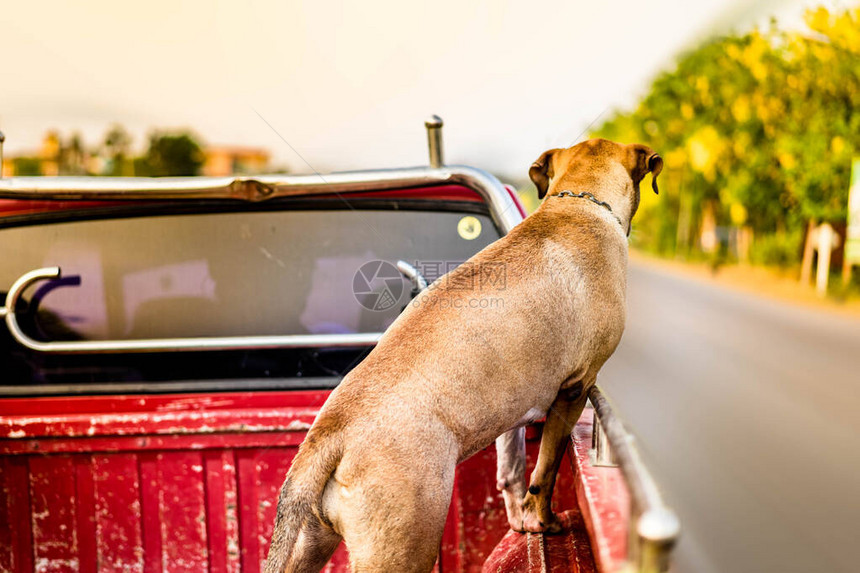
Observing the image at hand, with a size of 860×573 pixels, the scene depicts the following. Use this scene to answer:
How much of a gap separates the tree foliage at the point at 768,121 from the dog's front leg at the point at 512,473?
16677 mm

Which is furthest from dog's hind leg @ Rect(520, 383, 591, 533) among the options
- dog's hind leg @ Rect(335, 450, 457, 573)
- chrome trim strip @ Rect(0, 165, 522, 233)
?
chrome trim strip @ Rect(0, 165, 522, 233)

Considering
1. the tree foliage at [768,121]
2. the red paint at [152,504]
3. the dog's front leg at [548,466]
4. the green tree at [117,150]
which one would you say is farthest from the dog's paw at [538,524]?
the green tree at [117,150]

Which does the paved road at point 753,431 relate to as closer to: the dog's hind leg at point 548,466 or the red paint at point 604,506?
the red paint at point 604,506

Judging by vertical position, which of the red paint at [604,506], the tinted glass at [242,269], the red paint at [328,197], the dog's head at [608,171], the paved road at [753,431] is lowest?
the paved road at [753,431]

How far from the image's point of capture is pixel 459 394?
2.18 meters

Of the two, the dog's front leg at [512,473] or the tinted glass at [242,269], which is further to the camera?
the tinted glass at [242,269]

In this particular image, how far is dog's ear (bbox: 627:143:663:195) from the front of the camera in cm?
337

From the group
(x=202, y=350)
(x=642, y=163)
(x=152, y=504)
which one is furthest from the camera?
(x=642, y=163)

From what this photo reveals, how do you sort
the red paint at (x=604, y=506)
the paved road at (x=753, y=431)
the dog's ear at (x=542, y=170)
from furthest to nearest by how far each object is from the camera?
1. the paved road at (x=753, y=431)
2. the dog's ear at (x=542, y=170)
3. the red paint at (x=604, y=506)

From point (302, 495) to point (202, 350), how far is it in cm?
110

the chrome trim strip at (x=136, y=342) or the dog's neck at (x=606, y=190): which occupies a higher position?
the dog's neck at (x=606, y=190)

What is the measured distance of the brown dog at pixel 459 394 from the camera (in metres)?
1.98

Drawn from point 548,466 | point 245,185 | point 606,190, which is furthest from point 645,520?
point 606,190

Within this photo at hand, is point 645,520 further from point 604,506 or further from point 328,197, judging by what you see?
point 328,197
